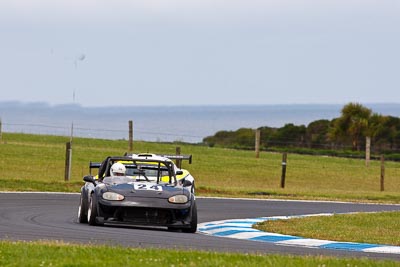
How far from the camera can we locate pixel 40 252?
11734 millimetres

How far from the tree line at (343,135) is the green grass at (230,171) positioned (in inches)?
414

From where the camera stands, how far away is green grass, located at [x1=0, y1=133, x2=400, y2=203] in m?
31.1

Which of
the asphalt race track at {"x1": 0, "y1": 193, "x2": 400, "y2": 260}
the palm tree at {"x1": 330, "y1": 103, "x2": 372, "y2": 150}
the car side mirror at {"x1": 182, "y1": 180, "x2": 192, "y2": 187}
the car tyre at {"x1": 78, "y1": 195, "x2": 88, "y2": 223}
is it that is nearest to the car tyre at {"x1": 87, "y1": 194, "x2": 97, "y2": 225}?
the asphalt race track at {"x1": 0, "y1": 193, "x2": 400, "y2": 260}

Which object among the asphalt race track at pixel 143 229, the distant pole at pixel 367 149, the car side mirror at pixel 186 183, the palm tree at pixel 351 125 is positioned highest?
the palm tree at pixel 351 125

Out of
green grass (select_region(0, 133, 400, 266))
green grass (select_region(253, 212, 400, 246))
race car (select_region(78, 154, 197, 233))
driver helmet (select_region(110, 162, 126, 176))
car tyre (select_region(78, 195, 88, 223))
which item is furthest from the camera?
driver helmet (select_region(110, 162, 126, 176))

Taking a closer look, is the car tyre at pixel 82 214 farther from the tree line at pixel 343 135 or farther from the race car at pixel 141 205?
the tree line at pixel 343 135

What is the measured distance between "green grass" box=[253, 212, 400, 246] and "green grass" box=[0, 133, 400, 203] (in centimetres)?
882

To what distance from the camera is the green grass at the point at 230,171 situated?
31094 millimetres

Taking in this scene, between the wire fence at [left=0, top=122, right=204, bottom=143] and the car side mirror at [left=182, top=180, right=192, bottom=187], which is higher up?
the wire fence at [left=0, top=122, right=204, bottom=143]

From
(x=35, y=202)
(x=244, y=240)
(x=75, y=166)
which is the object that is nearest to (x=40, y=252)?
(x=244, y=240)

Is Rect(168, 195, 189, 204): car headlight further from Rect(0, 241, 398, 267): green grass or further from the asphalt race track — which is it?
Rect(0, 241, 398, 267): green grass

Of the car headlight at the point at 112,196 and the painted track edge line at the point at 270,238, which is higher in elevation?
the car headlight at the point at 112,196

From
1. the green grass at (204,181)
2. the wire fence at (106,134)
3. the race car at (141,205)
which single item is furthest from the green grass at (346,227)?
the wire fence at (106,134)

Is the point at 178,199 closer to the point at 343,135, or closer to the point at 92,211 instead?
the point at 92,211
